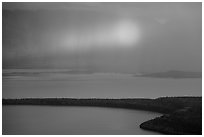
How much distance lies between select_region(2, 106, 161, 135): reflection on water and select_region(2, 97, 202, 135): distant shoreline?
74mm

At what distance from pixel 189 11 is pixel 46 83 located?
176 cm

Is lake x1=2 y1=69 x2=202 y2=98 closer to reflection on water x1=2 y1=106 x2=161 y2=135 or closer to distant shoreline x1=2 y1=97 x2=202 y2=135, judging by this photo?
distant shoreline x1=2 y1=97 x2=202 y2=135

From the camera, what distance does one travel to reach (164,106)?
3766 millimetres

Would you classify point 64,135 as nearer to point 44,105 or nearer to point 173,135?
point 44,105

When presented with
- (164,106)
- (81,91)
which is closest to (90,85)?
(81,91)

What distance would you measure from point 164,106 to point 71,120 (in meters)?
1.02

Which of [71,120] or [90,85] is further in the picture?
[90,85]

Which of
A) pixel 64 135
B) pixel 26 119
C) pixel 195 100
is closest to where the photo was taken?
pixel 64 135

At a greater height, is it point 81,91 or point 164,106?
point 81,91

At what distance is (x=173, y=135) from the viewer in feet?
10.2

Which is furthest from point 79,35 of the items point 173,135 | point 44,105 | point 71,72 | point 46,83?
point 173,135

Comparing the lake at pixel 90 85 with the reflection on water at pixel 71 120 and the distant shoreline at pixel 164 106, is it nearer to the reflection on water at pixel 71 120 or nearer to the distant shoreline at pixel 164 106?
the distant shoreline at pixel 164 106

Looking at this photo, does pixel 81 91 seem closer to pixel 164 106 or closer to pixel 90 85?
pixel 90 85

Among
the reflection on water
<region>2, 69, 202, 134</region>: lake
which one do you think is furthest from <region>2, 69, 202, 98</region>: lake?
the reflection on water
